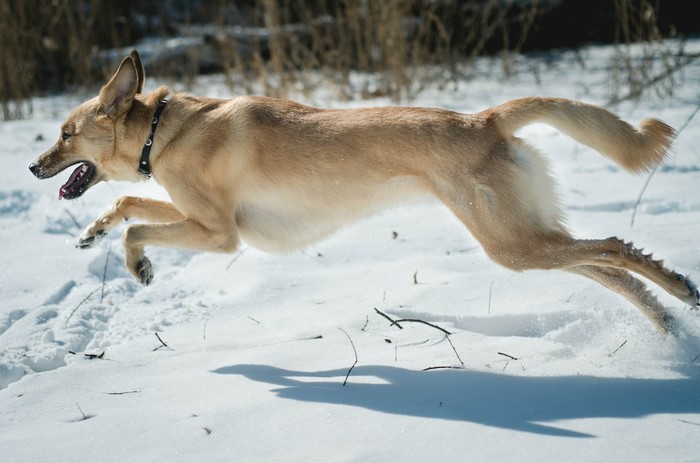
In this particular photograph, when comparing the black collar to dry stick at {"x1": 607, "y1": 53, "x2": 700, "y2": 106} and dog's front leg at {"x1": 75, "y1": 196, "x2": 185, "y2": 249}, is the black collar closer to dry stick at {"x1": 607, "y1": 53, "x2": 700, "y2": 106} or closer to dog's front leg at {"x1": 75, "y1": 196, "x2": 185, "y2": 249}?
dog's front leg at {"x1": 75, "y1": 196, "x2": 185, "y2": 249}

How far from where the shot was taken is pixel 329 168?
3762 mm

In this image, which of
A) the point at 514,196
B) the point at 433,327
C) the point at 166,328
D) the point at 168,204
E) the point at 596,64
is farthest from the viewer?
the point at 596,64

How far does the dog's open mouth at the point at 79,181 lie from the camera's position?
4088 millimetres

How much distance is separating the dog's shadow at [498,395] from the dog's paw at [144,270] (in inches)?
41.2

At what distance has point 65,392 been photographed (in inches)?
123

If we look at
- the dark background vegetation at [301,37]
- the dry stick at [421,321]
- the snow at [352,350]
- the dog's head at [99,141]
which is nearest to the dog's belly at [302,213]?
the snow at [352,350]

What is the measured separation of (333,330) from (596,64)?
8.02m

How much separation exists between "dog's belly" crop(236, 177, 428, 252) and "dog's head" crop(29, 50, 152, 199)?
2.44ft

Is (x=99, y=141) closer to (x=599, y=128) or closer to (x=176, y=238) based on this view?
(x=176, y=238)

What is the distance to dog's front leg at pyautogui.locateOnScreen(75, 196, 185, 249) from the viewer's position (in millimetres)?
4074

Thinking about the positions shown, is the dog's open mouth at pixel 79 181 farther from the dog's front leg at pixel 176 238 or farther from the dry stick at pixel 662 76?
the dry stick at pixel 662 76

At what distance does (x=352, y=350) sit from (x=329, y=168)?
3.15 feet

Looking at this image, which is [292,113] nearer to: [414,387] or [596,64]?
[414,387]

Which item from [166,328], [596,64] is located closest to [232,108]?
[166,328]
